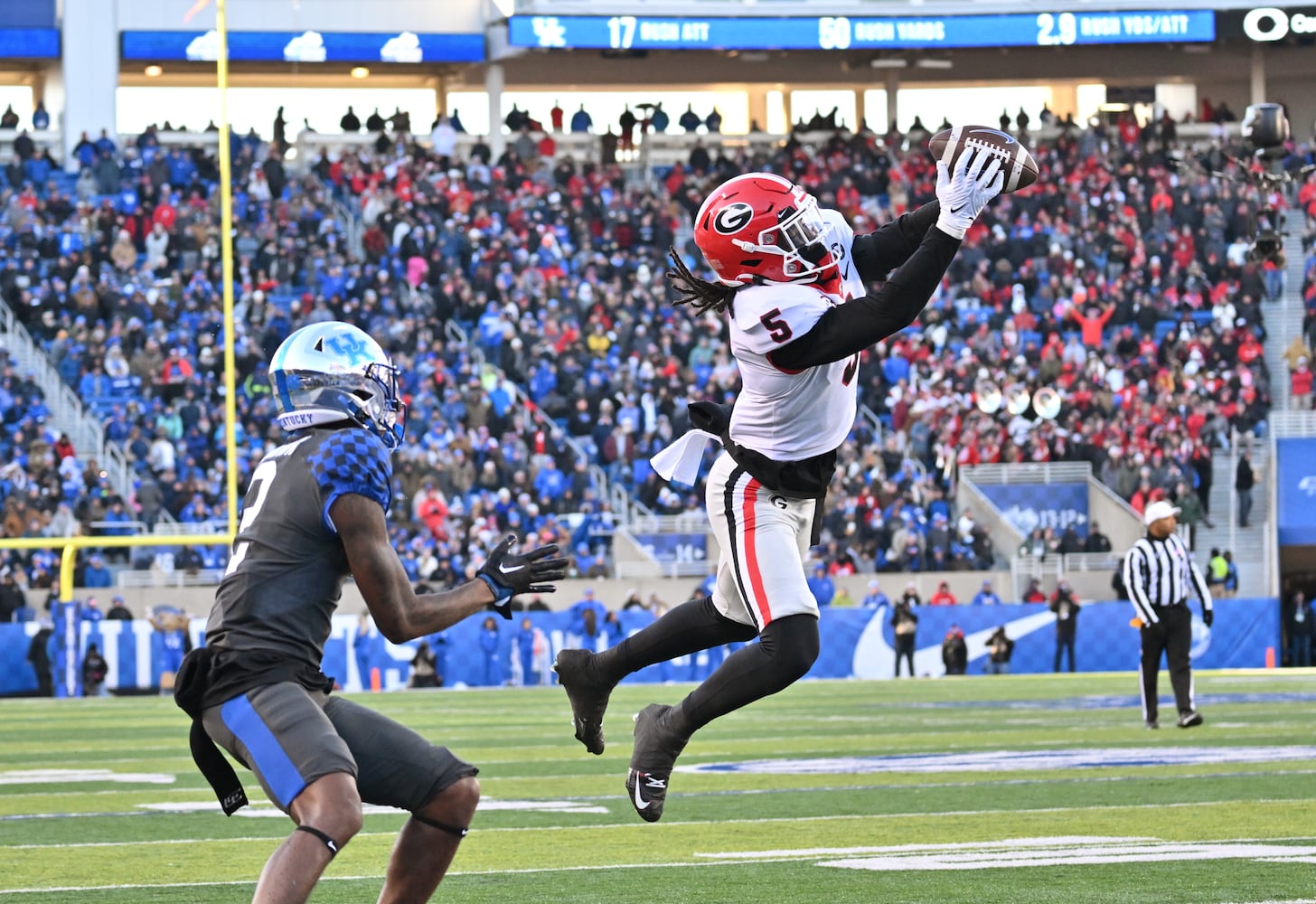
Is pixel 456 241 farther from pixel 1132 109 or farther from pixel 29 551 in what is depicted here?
pixel 1132 109

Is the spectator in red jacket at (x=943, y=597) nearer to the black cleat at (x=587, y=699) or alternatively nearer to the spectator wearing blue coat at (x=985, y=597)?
the spectator wearing blue coat at (x=985, y=597)

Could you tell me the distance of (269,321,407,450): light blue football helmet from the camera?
5141 millimetres

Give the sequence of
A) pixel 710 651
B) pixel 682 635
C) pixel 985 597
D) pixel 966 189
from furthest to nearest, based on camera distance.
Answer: pixel 985 597, pixel 710 651, pixel 682 635, pixel 966 189

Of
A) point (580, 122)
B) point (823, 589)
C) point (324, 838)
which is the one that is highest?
point (580, 122)

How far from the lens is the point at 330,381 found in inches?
203

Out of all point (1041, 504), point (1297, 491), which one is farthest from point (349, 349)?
point (1297, 491)

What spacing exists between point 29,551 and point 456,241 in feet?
25.5

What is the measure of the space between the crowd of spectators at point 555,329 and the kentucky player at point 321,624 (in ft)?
61.7

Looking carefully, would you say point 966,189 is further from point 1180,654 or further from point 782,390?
point 1180,654

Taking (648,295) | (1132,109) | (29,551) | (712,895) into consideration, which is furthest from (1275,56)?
(712,895)

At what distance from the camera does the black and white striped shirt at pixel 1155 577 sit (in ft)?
47.0

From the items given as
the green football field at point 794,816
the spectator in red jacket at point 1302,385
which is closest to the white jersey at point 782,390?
the green football field at point 794,816

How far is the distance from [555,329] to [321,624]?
77.0 ft

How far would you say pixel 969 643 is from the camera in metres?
24.3
